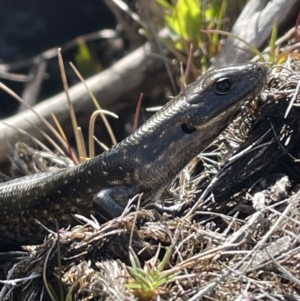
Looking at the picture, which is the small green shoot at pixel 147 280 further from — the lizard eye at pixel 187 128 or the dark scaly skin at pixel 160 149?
the lizard eye at pixel 187 128

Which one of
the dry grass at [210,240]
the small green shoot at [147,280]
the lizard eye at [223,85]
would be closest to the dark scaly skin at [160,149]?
the lizard eye at [223,85]

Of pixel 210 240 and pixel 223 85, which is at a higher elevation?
pixel 223 85

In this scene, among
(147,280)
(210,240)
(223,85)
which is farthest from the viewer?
(223,85)

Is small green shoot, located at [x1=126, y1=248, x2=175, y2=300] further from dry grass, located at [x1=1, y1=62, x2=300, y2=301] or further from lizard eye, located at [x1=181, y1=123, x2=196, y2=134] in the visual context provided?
lizard eye, located at [x1=181, y1=123, x2=196, y2=134]

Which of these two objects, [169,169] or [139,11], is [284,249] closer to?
[169,169]

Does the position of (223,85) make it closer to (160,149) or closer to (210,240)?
(160,149)

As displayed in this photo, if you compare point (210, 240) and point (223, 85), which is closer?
point (210, 240)

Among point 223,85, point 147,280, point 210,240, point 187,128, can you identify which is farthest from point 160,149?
point 147,280
